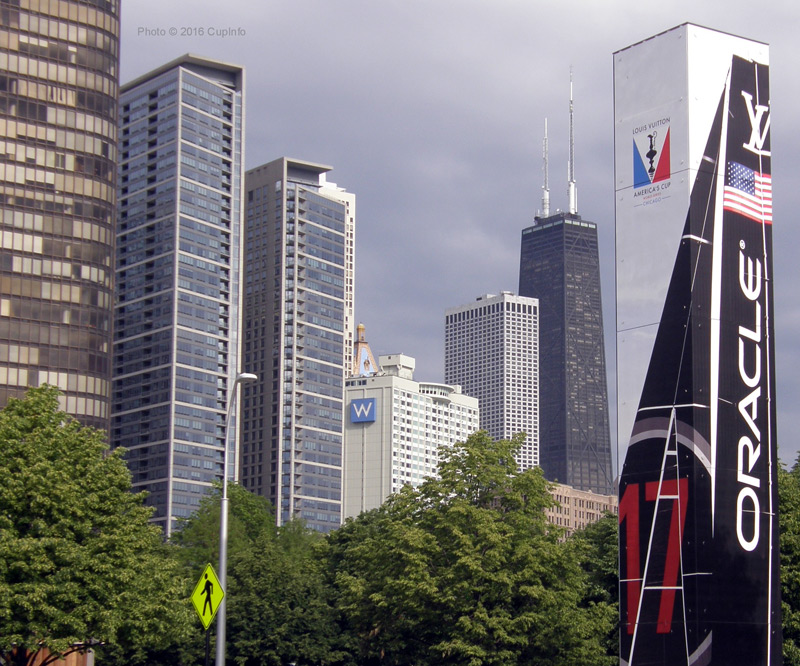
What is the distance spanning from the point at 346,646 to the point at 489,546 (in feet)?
58.6

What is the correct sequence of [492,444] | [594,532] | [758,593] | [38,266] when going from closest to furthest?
[758,593] → [492,444] → [594,532] → [38,266]

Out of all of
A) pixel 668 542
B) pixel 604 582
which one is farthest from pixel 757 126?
pixel 604 582

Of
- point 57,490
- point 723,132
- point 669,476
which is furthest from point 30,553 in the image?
point 723,132

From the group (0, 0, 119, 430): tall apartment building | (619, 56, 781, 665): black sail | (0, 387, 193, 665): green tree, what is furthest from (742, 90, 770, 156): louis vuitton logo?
(0, 0, 119, 430): tall apartment building

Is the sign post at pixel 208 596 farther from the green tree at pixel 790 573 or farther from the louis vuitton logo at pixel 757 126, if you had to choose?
the green tree at pixel 790 573

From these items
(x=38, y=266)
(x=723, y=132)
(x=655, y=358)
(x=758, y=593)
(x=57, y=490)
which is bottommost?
(x=758, y=593)

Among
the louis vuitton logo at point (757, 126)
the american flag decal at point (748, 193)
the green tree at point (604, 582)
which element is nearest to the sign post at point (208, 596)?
the american flag decal at point (748, 193)

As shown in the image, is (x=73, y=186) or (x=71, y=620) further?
(x=73, y=186)

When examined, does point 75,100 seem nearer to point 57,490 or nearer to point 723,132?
point 57,490

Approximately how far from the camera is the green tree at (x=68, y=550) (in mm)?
48719

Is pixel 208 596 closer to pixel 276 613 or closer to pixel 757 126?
pixel 757 126

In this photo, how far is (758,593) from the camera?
128 ft

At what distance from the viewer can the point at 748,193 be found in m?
41.0

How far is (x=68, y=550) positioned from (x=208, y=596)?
11.3 meters
